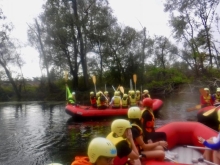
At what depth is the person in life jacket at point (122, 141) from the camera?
3305mm

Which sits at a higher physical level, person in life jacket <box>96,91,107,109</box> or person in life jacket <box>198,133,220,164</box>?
person in life jacket <box>96,91,107,109</box>

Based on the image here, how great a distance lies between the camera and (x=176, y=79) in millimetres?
25062

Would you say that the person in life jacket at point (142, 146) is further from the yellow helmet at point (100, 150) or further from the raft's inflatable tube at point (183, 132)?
the yellow helmet at point (100, 150)

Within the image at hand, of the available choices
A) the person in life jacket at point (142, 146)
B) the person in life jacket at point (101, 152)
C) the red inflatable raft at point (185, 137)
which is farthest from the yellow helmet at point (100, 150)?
the red inflatable raft at point (185, 137)

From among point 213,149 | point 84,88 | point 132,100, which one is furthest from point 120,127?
point 84,88

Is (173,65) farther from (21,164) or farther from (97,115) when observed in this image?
(21,164)

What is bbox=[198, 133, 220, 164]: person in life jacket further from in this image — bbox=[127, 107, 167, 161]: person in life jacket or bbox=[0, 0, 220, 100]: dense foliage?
bbox=[0, 0, 220, 100]: dense foliage

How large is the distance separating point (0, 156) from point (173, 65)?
91.2 feet

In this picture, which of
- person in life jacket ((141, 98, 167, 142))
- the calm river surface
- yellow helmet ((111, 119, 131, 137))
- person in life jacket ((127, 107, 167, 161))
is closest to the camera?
yellow helmet ((111, 119, 131, 137))

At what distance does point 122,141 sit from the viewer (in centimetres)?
330

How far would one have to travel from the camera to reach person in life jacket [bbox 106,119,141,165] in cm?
330

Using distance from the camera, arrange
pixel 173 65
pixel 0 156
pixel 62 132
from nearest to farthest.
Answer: pixel 0 156
pixel 62 132
pixel 173 65

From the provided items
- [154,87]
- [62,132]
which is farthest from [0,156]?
[154,87]

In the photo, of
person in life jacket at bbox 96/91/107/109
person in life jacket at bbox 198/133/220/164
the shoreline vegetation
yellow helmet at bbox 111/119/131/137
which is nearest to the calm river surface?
person in life jacket at bbox 96/91/107/109
